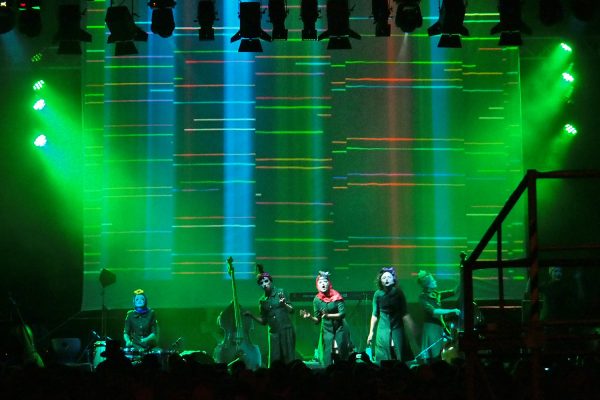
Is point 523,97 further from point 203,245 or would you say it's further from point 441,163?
point 203,245

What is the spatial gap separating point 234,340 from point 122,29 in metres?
4.00

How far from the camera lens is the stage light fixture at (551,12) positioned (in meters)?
11.4

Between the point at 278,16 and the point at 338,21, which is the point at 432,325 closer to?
the point at 338,21

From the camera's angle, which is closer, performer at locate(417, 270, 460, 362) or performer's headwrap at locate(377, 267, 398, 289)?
performer's headwrap at locate(377, 267, 398, 289)

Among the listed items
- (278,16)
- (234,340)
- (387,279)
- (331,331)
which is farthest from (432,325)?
(278,16)

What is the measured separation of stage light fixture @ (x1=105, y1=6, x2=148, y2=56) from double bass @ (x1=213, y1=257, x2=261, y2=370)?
115 inches

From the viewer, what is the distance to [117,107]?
1299cm

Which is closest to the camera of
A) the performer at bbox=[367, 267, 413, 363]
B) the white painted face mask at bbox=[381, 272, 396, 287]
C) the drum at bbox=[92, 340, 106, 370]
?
the performer at bbox=[367, 267, 413, 363]

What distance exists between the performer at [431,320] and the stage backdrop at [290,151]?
1.29 meters

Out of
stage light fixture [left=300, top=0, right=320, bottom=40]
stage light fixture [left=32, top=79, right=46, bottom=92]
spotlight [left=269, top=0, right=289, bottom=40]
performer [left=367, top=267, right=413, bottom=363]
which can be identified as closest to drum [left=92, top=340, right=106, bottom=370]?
performer [left=367, top=267, right=413, bottom=363]

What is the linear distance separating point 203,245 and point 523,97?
493 centimetres

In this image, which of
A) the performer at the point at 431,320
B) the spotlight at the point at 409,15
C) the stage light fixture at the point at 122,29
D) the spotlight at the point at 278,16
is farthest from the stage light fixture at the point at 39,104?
the performer at the point at 431,320

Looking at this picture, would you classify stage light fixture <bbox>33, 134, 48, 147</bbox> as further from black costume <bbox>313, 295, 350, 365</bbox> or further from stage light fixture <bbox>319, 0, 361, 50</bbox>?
black costume <bbox>313, 295, 350, 365</bbox>

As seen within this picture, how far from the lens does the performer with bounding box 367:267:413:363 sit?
1091 centimetres
